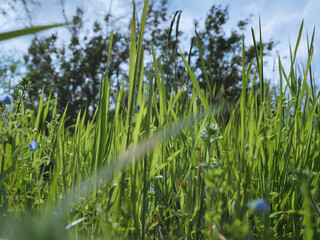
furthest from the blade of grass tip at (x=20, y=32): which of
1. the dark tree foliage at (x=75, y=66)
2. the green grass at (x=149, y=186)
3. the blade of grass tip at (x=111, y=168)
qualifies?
the dark tree foliage at (x=75, y=66)

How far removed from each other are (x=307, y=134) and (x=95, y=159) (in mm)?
839

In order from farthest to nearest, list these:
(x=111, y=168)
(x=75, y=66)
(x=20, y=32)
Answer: (x=75, y=66) → (x=111, y=168) → (x=20, y=32)

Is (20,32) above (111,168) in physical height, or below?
above

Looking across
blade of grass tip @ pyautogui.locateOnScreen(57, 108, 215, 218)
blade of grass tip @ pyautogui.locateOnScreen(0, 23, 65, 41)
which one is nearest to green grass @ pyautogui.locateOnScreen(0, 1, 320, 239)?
blade of grass tip @ pyautogui.locateOnScreen(57, 108, 215, 218)

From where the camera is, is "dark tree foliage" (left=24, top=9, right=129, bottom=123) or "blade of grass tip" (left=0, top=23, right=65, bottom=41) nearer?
"blade of grass tip" (left=0, top=23, right=65, bottom=41)

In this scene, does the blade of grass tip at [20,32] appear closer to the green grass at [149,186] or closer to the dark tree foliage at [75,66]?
the green grass at [149,186]

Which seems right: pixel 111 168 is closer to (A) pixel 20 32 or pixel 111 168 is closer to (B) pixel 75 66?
(A) pixel 20 32

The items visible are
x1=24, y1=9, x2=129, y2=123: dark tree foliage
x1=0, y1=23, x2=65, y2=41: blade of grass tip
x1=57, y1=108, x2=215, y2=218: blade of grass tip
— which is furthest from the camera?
x1=24, y1=9, x2=129, y2=123: dark tree foliage

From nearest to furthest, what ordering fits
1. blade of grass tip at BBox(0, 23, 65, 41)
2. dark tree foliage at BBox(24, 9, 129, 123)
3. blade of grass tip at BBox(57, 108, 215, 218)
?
blade of grass tip at BBox(0, 23, 65, 41) < blade of grass tip at BBox(57, 108, 215, 218) < dark tree foliage at BBox(24, 9, 129, 123)

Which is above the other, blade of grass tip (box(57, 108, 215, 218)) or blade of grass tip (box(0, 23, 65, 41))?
blade of grass tip (box(0, 23, 65, 41))

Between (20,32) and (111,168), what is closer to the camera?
(20,32)

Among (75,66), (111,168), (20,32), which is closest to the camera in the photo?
(20,32)

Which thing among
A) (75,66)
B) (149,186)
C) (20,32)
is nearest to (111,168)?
(149,186)

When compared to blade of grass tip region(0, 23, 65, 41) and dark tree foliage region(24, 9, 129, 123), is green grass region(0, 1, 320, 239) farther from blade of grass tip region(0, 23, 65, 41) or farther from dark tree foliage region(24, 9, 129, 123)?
dark tree foliage region(24, 9, 129, 123)
